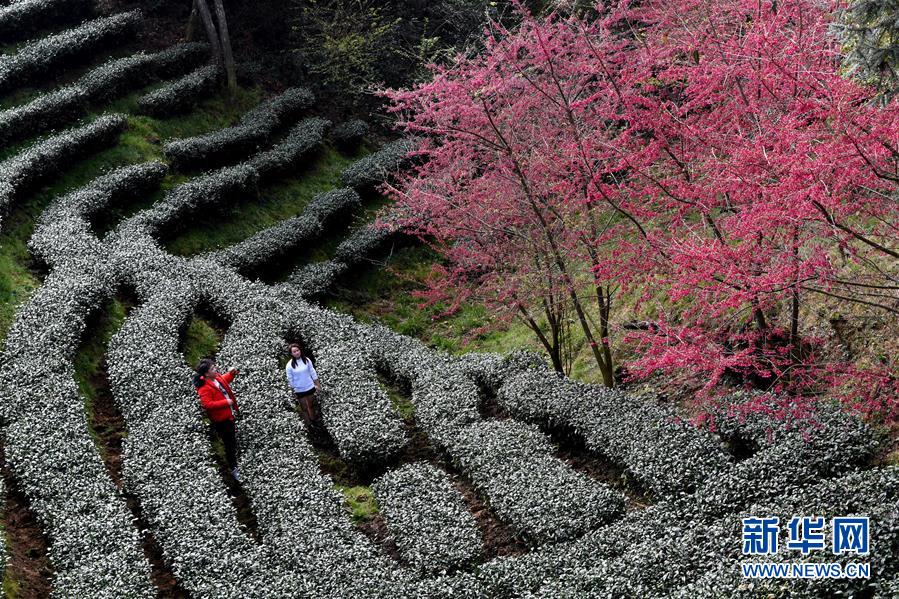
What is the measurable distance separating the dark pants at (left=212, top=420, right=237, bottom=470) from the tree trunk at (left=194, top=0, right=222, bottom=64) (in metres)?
13.9

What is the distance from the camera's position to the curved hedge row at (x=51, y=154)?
1496 cm

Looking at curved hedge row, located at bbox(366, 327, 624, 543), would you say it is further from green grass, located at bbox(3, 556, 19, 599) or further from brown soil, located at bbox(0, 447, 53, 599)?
green grass, located at bbox(3, 556, 19, 599)

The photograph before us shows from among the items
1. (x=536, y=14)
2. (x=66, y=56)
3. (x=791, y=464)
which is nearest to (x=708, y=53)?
(x=791, y=464)

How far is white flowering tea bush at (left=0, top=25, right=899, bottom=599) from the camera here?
750cm

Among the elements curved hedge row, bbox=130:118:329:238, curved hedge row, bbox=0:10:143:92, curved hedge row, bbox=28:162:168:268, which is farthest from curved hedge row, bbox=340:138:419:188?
curved hedge row, bbox=0:10:143:92

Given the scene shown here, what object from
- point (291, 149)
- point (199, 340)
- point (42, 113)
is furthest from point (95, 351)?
point (291, 149)

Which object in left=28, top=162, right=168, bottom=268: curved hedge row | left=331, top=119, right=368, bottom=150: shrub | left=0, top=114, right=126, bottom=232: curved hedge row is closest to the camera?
left=28, top=162, right=168, bottom=268: curved hedge row

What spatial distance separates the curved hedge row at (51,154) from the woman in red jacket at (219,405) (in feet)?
22.2

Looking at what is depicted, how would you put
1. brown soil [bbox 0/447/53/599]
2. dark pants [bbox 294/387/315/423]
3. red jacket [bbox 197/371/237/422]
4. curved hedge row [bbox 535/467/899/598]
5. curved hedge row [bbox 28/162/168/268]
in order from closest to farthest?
curved hedge row [bbox 535/467/899/598] < brown soil [bbox 0/447/53/599] < red jacket [bbox 197/371/237/422] < dark pants [bbox 294/387/315/423] < curved hedge row [bbox 28/162/168/268]

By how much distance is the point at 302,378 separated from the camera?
1119 centimetres

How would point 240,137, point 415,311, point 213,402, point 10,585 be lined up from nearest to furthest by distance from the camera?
point 10,585
point 213,402
point 415,311
point 240,137

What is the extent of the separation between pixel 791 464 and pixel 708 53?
5.59 meters

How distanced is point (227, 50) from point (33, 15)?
5176 mm

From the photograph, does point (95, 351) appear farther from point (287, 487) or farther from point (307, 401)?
point (287, 487)
